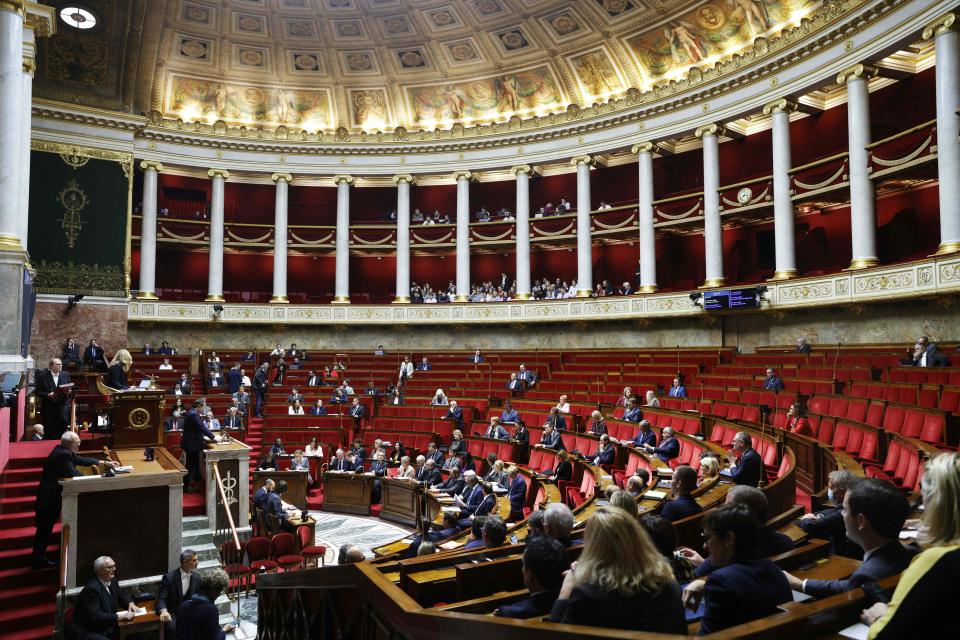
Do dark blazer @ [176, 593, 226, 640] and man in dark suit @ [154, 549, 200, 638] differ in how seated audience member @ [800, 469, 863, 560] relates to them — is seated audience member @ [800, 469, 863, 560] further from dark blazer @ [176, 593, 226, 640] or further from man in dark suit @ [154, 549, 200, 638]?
man in dark suit @ [154, 549, 200, 638]

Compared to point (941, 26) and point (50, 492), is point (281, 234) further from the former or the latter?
point (941, 26)

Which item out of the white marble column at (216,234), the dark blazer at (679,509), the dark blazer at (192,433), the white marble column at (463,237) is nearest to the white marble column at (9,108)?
the dark blazer at (192,433)

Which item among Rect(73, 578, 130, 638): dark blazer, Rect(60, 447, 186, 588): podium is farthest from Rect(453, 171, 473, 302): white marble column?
Rect(73, 578, 130, 638): dark blazer

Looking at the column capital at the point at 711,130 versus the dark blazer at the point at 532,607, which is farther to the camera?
the column capital at the point at 711,130

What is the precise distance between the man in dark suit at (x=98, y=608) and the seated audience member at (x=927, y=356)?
12.7 m

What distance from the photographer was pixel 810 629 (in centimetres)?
212

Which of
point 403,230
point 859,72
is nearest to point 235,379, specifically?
point 403,230

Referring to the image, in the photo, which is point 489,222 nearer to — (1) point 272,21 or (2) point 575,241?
(2) point 575,241

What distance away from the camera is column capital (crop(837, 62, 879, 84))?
16.5 metres

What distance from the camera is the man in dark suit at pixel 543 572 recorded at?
113 inches

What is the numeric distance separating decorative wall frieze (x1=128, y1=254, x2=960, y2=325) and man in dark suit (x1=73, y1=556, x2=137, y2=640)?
15.3m

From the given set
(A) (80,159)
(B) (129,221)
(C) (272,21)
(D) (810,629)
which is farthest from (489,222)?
(D) (810,629)

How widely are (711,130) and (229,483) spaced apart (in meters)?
18.2

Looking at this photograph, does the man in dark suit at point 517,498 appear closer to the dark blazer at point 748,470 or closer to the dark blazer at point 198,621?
the dark blazer at point 748,470
